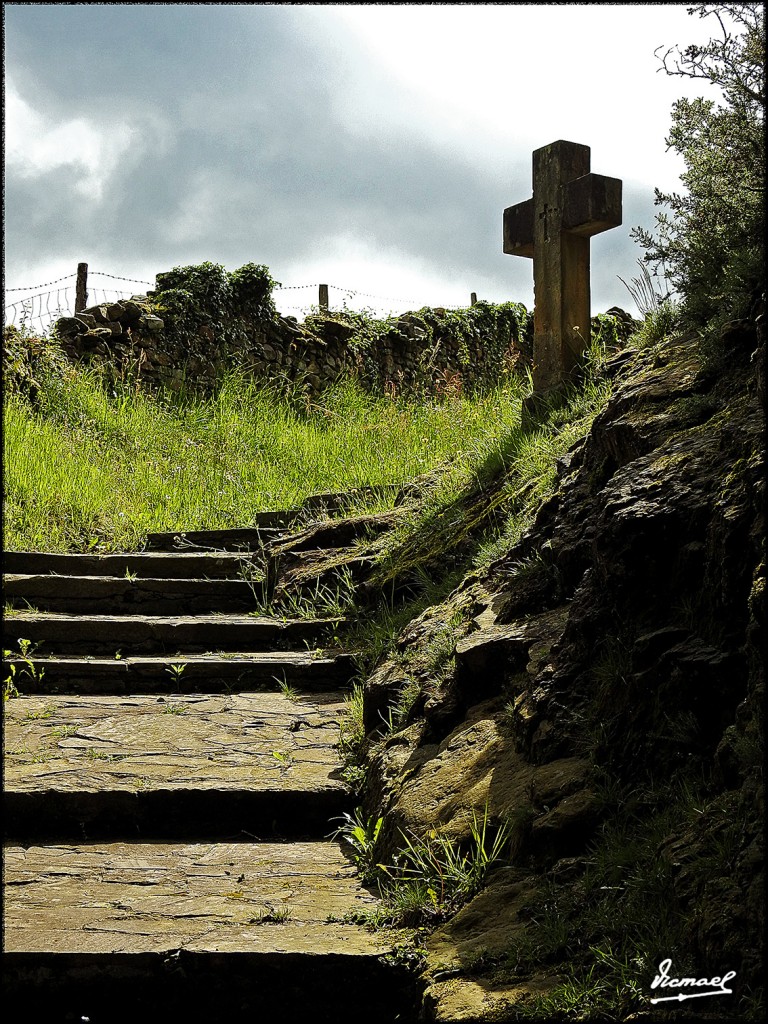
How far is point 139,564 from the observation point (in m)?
6.50

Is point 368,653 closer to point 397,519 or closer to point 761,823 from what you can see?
point 397,519

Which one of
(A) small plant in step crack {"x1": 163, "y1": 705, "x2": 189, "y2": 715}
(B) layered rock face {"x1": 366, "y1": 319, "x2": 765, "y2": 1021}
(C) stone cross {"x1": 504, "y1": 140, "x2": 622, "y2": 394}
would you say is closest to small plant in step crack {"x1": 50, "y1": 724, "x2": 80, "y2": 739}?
(A) small plant in step crack {"x1": 163, "y1": 705, "x2": 189, "y2": 715}

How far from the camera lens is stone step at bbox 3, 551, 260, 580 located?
6.29m

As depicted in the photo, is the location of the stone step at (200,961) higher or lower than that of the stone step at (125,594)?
lower

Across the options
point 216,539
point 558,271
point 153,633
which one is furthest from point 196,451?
point 558,271

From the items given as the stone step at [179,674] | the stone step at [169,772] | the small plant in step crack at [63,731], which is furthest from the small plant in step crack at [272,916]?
the stone step at [179,674]

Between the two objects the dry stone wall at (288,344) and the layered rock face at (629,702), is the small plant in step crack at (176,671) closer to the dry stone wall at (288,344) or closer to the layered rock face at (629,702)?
the layered rock face at (629,702)

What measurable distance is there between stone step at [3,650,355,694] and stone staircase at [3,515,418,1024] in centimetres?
1

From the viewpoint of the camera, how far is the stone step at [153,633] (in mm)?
5539

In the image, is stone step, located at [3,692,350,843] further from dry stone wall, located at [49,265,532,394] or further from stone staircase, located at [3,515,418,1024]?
dry stone wall, located at [49,265,532,394]

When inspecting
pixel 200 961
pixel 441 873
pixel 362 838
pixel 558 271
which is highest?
pixel 558 271

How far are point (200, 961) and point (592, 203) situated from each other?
5435 millimetres

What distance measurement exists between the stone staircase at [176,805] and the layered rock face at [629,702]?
0.38 m

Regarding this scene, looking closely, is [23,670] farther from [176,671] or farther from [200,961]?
[200,961]
